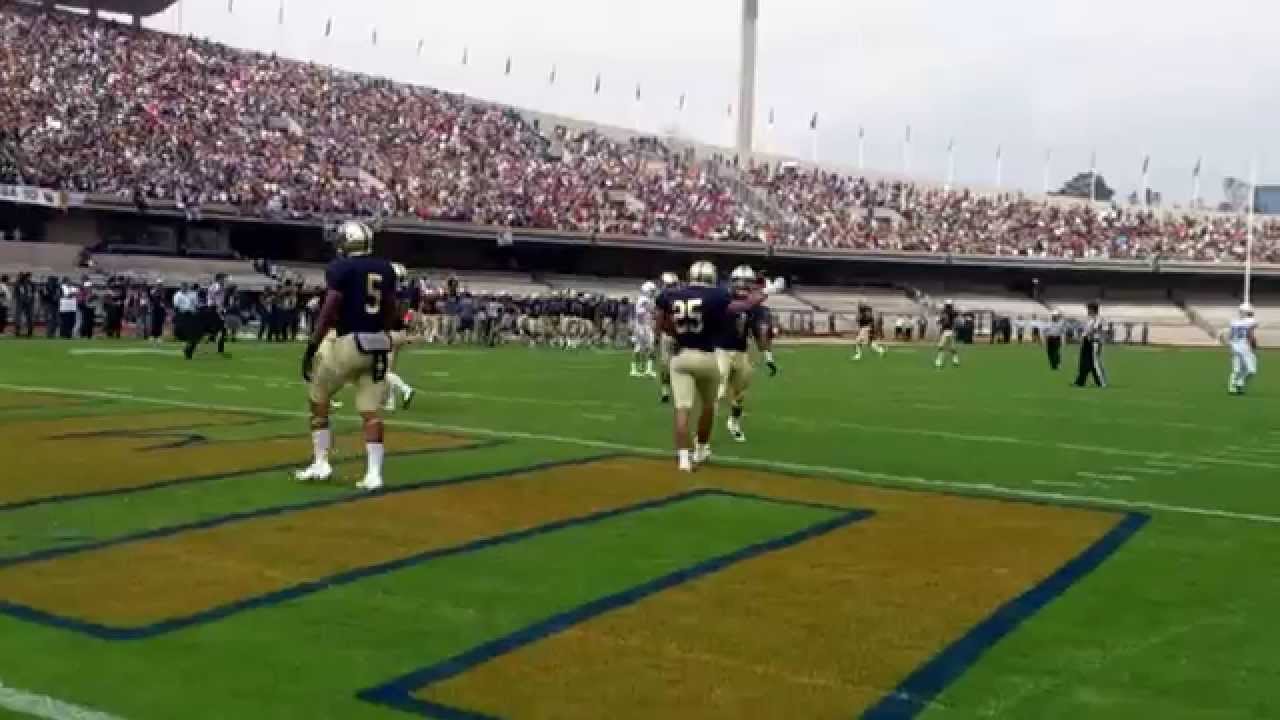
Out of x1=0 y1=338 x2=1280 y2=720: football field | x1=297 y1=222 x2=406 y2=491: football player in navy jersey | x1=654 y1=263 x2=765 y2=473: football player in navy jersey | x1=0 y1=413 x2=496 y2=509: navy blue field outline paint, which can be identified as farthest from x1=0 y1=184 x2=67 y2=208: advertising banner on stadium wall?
x1=297 y1=222 x2=406 y2=491: football player in navy jersey

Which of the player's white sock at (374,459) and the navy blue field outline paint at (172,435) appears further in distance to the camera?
the player's white sock at (374,459)

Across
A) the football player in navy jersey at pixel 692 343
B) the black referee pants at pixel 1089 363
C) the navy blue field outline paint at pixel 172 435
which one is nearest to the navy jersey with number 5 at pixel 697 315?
the football player in navy jersey at pixel 692 343

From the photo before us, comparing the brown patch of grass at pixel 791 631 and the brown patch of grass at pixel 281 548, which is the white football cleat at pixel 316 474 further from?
the brown patch of grass at pixel 791 631

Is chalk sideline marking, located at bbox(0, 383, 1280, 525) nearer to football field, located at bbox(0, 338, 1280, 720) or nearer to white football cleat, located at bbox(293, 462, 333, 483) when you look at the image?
football field, located at bbox(0, 338, 1280, 720)

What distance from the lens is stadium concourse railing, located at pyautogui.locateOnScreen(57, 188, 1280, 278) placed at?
147 ft

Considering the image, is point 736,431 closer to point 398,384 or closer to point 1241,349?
point 398,384

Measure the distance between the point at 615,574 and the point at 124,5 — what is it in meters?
51.5

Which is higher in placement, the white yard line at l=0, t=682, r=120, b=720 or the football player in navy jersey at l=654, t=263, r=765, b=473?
the football player in navy jersey at l=654, t=263, r=765, b=473

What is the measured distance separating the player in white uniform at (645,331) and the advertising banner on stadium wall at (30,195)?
68.7 feet

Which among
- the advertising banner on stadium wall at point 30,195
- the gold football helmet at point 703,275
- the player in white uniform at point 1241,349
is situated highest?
the advertising banner on stadium wall at point 30,195

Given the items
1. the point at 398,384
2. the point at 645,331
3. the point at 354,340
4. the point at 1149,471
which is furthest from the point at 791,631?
the point at 645,331

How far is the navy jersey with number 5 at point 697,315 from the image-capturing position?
12.4m

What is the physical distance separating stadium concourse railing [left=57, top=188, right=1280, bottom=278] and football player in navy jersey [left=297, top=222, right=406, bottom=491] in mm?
33704

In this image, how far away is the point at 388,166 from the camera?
52500mm
